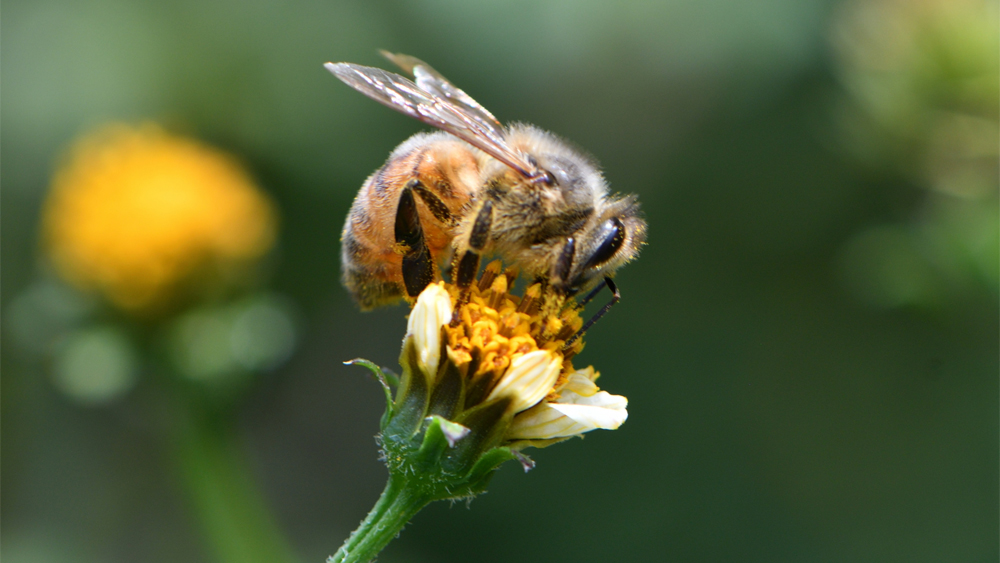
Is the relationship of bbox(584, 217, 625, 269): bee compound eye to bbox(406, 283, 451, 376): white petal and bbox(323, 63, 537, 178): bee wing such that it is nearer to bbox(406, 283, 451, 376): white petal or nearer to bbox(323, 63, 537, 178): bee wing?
bbox(323, 63, 537, 178): bee wing

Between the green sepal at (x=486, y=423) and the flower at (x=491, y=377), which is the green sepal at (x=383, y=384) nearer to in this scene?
the flower at (x=491, y=377)

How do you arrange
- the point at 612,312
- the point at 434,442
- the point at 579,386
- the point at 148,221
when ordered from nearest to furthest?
the point at 434,442 → the point at 579,386 → the point at 148,221 → the point at 612,312

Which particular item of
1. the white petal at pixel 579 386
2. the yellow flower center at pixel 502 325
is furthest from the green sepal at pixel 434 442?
A: the white petal at pixel 579 386

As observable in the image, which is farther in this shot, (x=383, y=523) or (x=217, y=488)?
(x=217, y=488)

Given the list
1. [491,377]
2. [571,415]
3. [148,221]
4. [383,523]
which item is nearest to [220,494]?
[148,221]

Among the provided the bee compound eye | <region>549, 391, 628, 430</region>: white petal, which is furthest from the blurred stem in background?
the bee compound eye

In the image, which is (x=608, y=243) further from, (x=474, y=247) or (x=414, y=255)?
(x=414, y=255)

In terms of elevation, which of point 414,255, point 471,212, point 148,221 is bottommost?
point 148,221

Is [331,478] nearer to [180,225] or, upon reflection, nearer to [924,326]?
[180,225]
